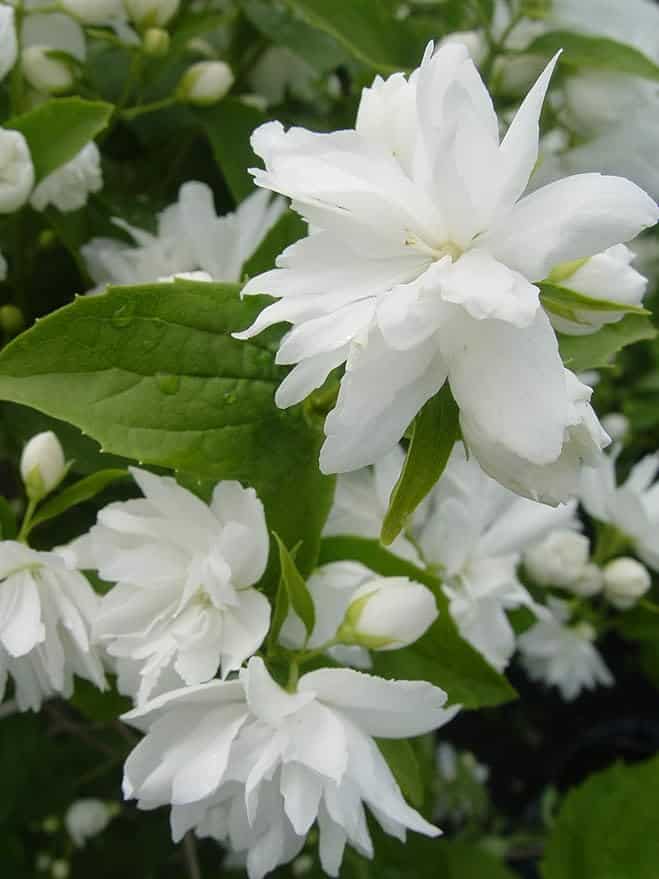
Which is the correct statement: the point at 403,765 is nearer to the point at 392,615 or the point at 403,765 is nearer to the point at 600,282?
the point at 392,615

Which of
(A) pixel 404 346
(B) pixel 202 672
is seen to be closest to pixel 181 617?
(B) pixel 202 672

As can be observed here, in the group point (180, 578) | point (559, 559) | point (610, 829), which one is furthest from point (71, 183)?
point (610, 829)

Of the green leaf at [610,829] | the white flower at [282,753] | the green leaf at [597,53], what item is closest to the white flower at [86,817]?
the green leaf at [610,829]

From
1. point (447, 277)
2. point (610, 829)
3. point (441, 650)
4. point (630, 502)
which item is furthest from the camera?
point (610, 829)

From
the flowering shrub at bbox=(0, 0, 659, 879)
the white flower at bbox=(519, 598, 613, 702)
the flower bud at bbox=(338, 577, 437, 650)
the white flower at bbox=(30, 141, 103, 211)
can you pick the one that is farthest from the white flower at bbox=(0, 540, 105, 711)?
the white flower at bbox=(519, 598, 613, 702)

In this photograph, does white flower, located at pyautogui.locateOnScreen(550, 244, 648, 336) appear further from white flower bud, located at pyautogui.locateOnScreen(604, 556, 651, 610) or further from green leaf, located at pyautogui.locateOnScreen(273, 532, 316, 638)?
white flower bud, located at pyautogui.locateOnScreen(604, 556, 651, 610)

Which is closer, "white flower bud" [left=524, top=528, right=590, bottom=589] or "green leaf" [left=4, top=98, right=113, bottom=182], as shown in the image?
"green leaf" [left=4, top=98, right=113, bottom=182]
